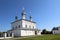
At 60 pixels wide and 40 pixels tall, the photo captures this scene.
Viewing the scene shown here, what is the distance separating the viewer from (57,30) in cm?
7381

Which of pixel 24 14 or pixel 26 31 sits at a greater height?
pixel 24 14

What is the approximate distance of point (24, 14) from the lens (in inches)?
1970

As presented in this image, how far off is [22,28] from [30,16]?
1201 centimetres

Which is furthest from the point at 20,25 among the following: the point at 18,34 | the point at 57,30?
the point at 57,30

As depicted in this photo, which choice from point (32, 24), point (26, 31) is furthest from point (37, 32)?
point (26, 31)

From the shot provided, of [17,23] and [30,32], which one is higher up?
[17,23]

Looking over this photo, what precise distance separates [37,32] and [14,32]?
11.9 meters

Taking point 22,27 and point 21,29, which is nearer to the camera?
point 21,29

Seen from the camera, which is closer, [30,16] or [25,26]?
[25,26]

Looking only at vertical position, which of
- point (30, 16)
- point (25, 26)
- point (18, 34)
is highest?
point (30, 16)

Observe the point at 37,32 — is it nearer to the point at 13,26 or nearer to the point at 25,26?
the point at 25,26

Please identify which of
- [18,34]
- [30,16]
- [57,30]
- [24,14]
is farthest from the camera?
[57,30]

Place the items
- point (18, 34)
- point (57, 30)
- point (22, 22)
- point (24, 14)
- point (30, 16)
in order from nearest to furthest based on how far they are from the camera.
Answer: point (18, 34)
point (22, 22)
point (24, 14)
point (30, 16)
point (57, 30)

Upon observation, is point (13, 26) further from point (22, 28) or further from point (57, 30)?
point (57, 30)
